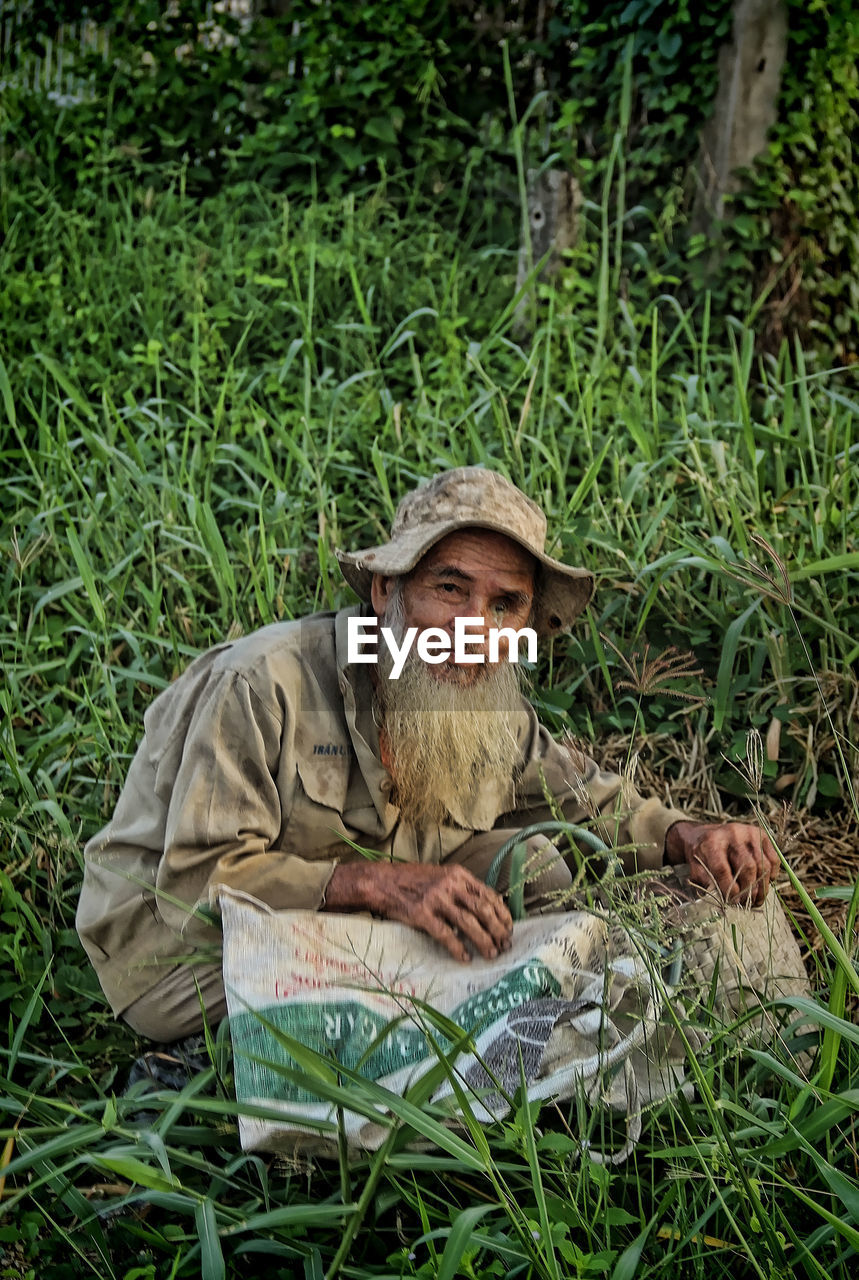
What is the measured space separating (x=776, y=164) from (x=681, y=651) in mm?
3011

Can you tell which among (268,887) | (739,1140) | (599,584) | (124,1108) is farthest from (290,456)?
(739,1140)

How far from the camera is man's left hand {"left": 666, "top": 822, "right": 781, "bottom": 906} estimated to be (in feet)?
9.22

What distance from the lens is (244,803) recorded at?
8.92 ft

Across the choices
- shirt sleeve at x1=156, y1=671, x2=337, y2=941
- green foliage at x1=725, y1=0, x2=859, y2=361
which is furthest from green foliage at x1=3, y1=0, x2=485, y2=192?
shirt sleeve at x1=156, y1=671, x2=337, y2=941

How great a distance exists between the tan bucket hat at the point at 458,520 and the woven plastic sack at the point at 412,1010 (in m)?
0.82

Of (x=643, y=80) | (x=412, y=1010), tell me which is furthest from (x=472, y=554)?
(x=643, y=80)

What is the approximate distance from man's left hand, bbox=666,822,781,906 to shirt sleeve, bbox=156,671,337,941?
830mm

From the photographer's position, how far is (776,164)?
5770 mm

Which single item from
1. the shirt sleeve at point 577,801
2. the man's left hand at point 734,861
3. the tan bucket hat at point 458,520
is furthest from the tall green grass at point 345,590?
the tan bucket hat at point 458,520

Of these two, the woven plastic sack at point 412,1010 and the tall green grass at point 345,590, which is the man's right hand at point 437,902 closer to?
the woven plastic sack at point 412,1010

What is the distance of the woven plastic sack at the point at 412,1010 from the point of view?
7.54ft

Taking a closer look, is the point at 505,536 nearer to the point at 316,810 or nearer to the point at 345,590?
the point at 316,810
